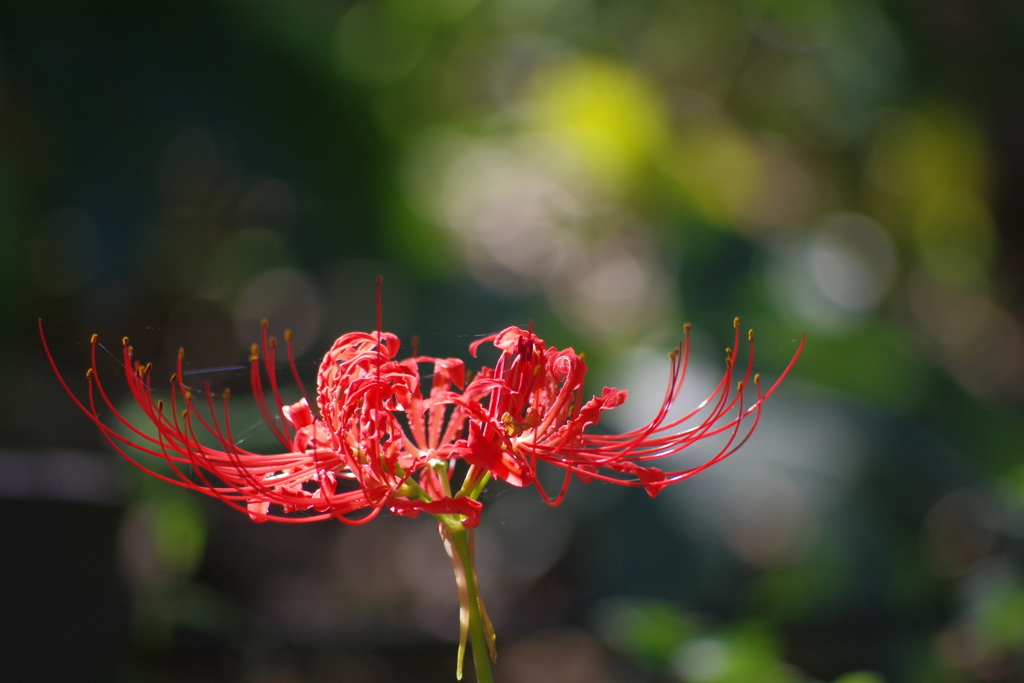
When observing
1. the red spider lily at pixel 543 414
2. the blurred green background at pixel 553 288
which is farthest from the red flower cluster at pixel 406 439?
the blurred green background at pixel 553 288

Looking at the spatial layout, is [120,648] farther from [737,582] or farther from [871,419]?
[871,419]

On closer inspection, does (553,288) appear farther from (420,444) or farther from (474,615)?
(474,615)

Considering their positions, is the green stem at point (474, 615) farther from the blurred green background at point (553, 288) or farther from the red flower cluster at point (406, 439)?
the blurred green background at point (553, 288)

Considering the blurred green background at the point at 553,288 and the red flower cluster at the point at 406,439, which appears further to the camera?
the blurred green background at the point at 553,288

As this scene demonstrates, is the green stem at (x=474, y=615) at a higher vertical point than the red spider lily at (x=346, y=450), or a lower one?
lower

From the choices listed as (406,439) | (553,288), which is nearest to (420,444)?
(406,439)

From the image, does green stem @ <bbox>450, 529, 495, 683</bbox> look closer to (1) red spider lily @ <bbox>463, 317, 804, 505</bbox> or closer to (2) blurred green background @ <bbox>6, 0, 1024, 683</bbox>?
(1) red spider lily @ <bbox>463, 317, 804, 505</bbox>
